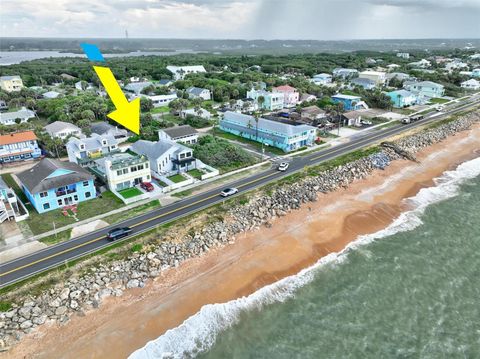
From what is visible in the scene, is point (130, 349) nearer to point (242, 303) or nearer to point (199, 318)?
point (199, 318)

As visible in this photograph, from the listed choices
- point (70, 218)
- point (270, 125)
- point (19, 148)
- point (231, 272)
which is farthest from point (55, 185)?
point (270, 125)

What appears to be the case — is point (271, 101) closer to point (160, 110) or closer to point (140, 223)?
point (160, 110)

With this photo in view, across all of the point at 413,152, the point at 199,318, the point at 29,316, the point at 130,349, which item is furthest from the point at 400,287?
the point at 413,152

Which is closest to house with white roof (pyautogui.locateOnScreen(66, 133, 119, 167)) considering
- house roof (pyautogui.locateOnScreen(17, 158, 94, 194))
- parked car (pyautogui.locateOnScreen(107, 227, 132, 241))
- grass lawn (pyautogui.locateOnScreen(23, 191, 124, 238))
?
house roof (pyautogui.locateOnScreen(17, 158, 94, 194))

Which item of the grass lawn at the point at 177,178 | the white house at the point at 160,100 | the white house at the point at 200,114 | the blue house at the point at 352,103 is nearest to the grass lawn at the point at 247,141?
the white house at the point at 200,114

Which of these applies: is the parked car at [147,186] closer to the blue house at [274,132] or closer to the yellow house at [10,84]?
the blue house at [274,132]

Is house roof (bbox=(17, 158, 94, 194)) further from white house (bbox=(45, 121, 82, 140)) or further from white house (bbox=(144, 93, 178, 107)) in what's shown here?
white house (bbox=(144, 93, 178, 107))
